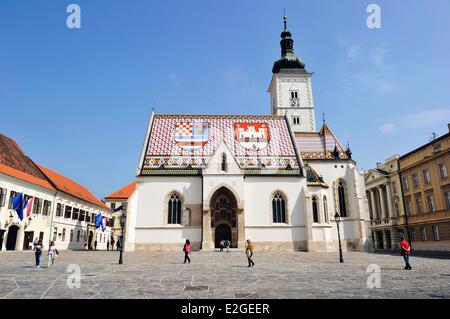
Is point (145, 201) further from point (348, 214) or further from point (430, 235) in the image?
point (430, 235)

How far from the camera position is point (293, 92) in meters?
54.8

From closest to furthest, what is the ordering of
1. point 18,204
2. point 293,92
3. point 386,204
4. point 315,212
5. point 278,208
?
point 18,204, point 278,208, point 315,212, point 386,204, point 293,92

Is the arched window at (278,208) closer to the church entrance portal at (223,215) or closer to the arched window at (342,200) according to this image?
the church entrance portal at (223,215)

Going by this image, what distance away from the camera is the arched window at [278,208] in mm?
32719

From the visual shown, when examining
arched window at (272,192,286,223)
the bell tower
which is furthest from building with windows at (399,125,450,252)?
arched window at (272,192,286,223)

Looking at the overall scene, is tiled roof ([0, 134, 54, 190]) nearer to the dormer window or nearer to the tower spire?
the dormer window

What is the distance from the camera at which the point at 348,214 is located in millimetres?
37031

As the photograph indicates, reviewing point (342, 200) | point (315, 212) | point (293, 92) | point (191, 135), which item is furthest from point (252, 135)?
point (293, 92)

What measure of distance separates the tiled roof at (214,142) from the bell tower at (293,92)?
1266 cm

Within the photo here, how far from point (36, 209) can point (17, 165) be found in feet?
18.8

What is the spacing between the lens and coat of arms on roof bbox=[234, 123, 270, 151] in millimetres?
37250

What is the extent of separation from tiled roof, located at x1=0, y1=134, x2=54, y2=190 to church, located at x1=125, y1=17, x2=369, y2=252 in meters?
12.9

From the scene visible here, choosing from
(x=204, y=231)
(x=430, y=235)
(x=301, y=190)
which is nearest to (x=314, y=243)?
(x=301, y=190)

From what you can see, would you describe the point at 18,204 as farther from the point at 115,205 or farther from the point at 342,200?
the point at 342,200
